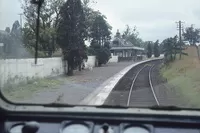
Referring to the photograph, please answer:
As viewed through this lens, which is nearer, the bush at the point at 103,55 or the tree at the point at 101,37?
the tree at the point at 101,37

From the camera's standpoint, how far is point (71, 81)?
9.92 feet

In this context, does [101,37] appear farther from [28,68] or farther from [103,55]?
[28,68]

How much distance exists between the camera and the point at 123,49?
2.99m

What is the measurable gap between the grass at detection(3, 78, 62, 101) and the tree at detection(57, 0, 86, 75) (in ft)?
1.34

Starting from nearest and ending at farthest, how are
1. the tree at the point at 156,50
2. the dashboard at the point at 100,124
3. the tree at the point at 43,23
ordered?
the dashboard at the point at 100,124
the tree at the point at 43,23
the tree at the point at 156,50

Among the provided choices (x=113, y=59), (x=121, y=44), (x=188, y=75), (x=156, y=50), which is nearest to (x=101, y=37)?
(x=121, y=44)

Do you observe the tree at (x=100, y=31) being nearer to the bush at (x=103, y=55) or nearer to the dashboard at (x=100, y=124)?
the bush at (x=103, y=55)

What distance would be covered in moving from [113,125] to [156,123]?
0.95 ft

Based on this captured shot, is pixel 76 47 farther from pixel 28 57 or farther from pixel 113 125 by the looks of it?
pixel 113 125

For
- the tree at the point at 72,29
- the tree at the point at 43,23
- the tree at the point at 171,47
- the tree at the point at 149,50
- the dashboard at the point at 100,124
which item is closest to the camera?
the dashboard at the point at 100,124

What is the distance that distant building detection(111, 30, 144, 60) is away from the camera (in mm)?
2811

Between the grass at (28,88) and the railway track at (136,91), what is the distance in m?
0.61

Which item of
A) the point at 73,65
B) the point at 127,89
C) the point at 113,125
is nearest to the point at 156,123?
the point at 113,125

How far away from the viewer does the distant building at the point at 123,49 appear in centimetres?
281
